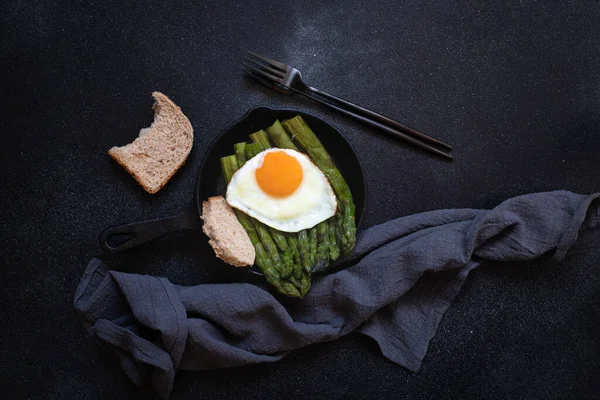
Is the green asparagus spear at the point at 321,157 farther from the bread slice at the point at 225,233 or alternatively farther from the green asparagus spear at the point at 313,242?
the bread slice at the point at 225,233

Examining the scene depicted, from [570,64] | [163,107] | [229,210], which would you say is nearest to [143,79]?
[163,107]

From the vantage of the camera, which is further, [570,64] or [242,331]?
[570,64]

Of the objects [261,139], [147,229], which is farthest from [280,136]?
[147,229]

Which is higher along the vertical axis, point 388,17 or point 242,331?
point 388,17

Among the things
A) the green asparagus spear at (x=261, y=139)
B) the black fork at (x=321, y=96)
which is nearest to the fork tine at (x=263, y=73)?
the black fork at (x=321, y=96)

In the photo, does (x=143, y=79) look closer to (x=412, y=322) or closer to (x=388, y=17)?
(x=388, y=17)

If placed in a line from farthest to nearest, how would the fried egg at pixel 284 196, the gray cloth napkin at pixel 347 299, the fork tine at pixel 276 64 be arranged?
the fork tine at pixel 276 64, the fried egg at pixel 284 196, the gray cloth napkin at pixel 347 299
